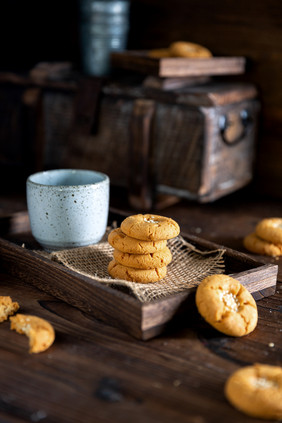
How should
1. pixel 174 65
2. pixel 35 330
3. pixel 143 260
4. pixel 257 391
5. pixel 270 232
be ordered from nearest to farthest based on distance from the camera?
pixel 257 391 → pixel 35 330 → pixel 143 260 → pixel 270 232 → pixel 174 65

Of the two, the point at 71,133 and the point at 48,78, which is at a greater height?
the point at 48,78

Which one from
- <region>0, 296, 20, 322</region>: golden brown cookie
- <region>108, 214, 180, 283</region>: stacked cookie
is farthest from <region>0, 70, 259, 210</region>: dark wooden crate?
Result: <region>0, 296, 20, 322</region>: golden brown cookie

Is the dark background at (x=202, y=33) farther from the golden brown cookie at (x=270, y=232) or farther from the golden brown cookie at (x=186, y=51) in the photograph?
the golden brown cookie at (x=270, y=232)

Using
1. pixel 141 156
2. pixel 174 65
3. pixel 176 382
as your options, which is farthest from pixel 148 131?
pixel 176 382

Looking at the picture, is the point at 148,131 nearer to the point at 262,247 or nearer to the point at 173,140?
the point at 173,140

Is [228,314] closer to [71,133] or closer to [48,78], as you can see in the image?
[71,133]

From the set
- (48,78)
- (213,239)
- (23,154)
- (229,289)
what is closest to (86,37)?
(48,78)

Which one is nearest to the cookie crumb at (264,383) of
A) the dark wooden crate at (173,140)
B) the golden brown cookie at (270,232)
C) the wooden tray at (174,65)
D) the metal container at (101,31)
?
the golden brown cookie at (270,232)
